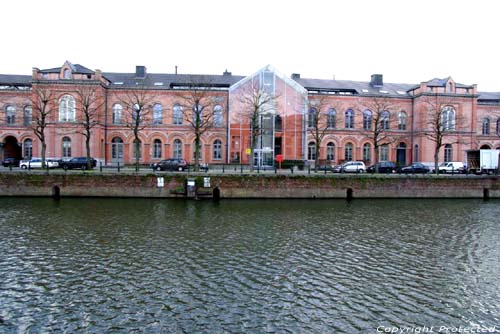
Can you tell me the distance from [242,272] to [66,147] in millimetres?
40241

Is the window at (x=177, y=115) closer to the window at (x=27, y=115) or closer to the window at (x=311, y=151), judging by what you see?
the window at (x=311, y=151)

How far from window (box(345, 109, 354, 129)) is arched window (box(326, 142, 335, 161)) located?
352 cm

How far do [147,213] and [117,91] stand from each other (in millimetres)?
29562

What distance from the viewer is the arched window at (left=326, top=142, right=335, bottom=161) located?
49.0m

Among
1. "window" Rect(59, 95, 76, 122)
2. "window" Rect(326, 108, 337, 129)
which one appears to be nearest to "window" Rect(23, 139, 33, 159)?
"window" Rect(59, 95, 76, 122)

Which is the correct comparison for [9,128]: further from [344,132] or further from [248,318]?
[248,318]

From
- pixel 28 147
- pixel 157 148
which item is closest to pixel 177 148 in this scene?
pixel 157 148

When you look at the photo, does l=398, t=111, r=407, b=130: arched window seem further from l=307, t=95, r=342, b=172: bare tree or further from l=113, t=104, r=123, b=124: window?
l=113, t=104, r=123, b=124: window

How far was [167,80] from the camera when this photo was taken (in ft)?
161

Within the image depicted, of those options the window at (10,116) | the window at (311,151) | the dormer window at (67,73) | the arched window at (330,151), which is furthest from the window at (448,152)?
the window at (10,116)

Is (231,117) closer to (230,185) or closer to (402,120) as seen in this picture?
(230,185)

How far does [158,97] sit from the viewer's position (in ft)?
152

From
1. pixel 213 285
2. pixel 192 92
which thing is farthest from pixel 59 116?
pixel 213 285

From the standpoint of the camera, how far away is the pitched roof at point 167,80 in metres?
46.5
